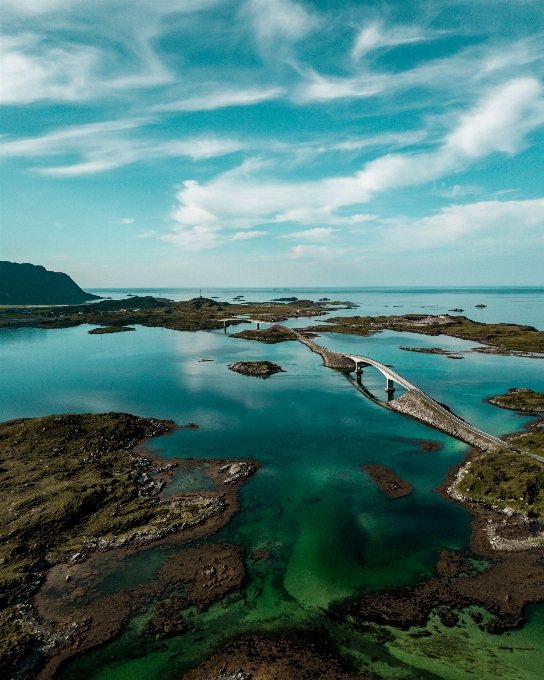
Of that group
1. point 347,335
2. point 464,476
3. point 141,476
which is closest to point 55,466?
point 141,476

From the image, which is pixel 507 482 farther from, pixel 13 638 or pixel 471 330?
pixel 471 330

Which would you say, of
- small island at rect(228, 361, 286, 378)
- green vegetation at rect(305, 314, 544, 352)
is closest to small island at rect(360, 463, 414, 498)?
small island at rect(228, 361, 286, 378)

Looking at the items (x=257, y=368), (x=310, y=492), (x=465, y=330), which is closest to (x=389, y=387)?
(x=257, y=368)

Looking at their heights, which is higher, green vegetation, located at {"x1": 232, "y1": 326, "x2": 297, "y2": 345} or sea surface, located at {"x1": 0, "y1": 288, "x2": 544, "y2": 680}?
green vegetation, located at {"x1": 232, "y1": 326, "x2": 297, "y2": 345}

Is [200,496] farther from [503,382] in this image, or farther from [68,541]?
[503,382]

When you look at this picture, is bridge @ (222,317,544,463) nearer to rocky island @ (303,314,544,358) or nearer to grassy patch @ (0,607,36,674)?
grassy patch @ (0,607,36,674)

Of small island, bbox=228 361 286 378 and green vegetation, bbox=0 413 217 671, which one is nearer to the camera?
green vegetation, bbox=0 413 217 671

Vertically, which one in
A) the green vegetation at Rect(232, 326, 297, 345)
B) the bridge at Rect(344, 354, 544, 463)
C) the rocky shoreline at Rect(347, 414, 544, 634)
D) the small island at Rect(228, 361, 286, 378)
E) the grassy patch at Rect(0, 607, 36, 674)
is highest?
the green vegetation at Rect(232, 326, 297, 345)
